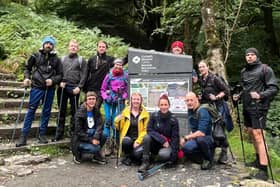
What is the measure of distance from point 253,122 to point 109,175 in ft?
8.21

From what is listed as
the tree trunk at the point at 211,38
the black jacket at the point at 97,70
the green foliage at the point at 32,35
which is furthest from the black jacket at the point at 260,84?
the green foliage at the point at 32,35

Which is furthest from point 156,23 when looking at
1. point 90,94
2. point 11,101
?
point 90,94

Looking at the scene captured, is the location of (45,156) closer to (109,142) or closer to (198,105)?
(109,142)

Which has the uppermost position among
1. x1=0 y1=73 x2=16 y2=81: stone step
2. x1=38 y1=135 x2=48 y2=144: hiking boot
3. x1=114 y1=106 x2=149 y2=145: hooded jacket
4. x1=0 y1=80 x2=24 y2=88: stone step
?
x1=0 y1=73 x2=16 y2=81: stone step

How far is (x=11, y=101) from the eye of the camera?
8055 mm

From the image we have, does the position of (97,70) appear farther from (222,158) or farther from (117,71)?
(222,158)

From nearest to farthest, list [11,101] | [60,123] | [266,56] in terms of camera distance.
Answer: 1. [60,123]
2. [11,101]
3. [266,56]

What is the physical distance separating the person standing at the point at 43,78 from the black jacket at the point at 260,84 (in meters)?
3.59

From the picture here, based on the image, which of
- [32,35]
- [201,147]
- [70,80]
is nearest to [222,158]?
[201,147]

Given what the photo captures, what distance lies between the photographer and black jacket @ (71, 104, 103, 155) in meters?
6.06

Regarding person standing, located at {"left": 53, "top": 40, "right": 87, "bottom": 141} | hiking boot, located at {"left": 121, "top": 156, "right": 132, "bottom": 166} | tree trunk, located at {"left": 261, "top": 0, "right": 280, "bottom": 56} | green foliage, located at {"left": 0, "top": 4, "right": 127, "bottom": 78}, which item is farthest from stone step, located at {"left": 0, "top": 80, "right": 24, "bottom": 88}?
tree trunk, located at {"left": 261, "top": 0, "right": 280, "bottom": 56}

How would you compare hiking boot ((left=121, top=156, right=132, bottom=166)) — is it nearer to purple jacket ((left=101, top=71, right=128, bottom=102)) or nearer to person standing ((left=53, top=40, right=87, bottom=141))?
purple jacket ((left=101, top=71, right=128, bottom=102))

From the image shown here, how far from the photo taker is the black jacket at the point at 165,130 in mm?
5926

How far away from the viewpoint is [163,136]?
5984mm
